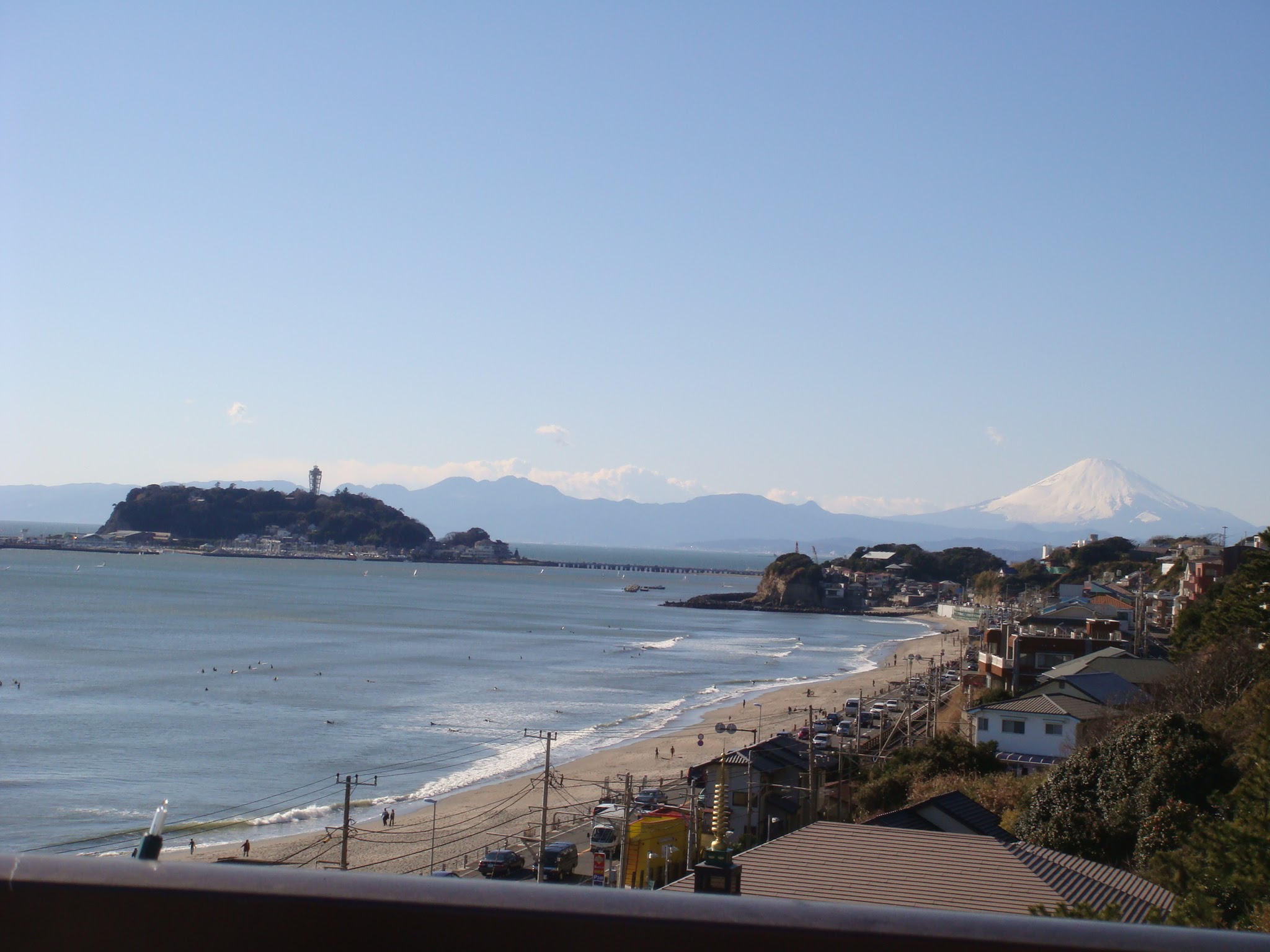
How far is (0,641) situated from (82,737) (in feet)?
87.9

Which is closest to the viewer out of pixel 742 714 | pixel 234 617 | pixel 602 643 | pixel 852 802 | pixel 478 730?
pixel 852 802

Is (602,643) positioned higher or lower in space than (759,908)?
→ lower

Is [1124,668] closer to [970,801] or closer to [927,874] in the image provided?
[970,801]

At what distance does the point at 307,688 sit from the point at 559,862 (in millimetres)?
26036

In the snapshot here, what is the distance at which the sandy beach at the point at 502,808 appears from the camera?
19.5 meters

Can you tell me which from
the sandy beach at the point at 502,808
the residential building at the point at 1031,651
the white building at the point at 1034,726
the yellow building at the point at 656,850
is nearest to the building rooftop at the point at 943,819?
the yellow building at the point at 656,850

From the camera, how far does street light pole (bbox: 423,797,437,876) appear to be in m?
19.0

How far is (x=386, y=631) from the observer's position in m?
64.2

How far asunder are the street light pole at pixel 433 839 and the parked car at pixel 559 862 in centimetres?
189

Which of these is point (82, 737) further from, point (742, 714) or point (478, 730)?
point (742, 714)

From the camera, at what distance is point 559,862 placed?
687 inches

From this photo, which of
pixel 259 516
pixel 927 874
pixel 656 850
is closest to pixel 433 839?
pixel 656 850

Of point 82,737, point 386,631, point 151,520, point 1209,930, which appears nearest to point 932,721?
point 82,737

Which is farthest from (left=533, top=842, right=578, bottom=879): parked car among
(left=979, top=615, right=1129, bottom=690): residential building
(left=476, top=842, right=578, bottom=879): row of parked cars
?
(left=979, top=615, right=1129, bottom=690): residential building
